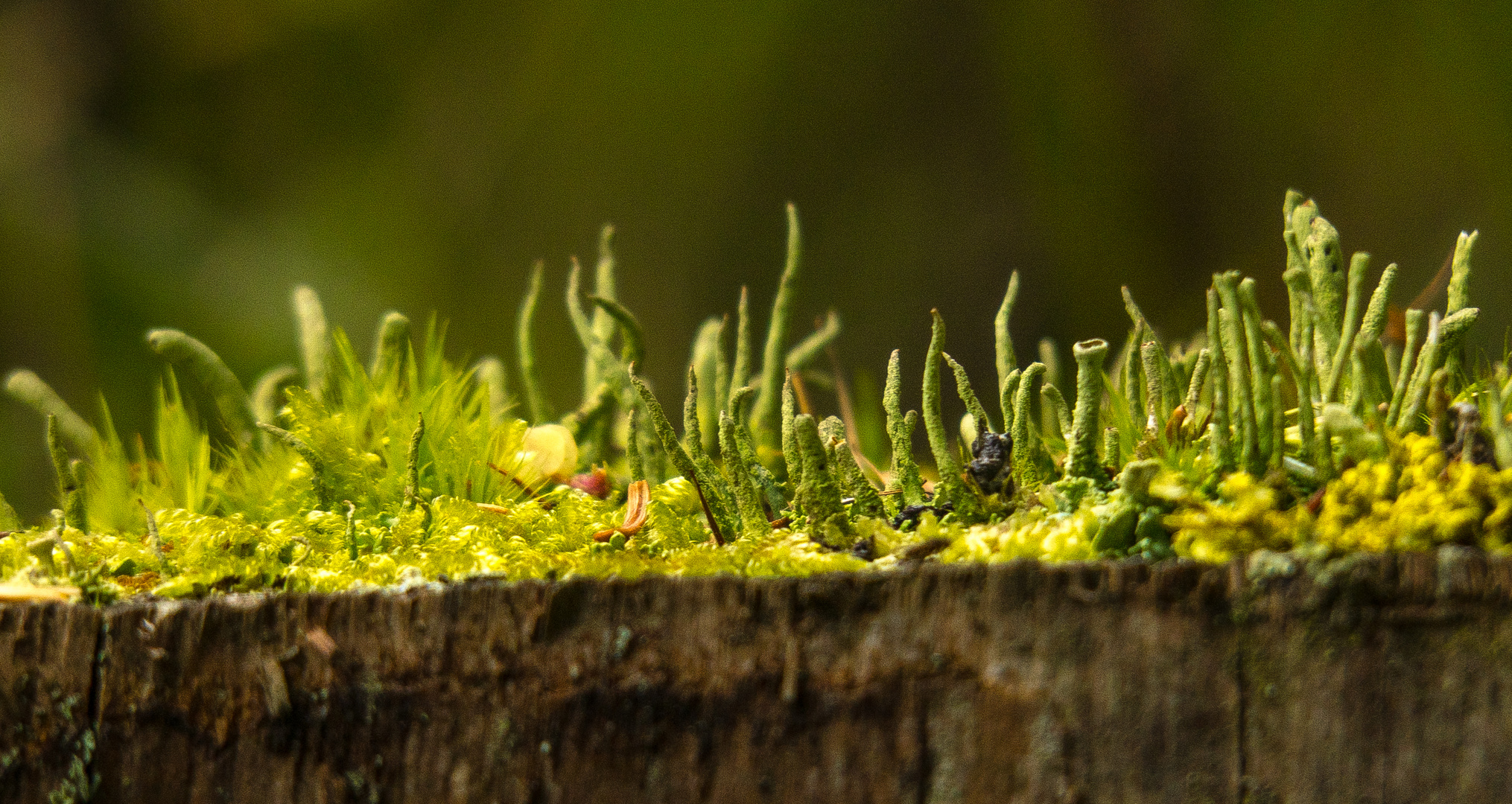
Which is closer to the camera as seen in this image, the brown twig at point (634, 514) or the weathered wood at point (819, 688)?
the weathered wood at point (819, 688)

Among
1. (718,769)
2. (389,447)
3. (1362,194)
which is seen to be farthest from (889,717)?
(1362,194)

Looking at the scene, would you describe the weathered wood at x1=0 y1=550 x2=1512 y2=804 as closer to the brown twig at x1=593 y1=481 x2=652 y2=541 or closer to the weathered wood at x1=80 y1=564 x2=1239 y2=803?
the weathered wood at x1=80 y1=564 x2=1239 y2=803

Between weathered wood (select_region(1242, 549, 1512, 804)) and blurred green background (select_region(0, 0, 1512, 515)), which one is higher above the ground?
blurred green background (select_region(0, 0, 1512, 515))

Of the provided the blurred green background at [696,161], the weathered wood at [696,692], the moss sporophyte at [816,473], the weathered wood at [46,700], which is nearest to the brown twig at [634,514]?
the moss sporophyte at [816,473]

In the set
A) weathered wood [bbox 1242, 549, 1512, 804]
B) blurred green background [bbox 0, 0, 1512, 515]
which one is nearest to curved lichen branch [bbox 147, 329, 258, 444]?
weathered wood [bbox 1242, 549, 1512, 804]

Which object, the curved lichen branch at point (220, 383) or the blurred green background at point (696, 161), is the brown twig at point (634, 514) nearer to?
the curved lichen branch at point (220, 383)

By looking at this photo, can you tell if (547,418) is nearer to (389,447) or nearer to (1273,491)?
(389,447)

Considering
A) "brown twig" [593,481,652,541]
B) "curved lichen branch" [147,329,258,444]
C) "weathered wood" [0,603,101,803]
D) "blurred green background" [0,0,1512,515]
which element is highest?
"blurred green background" [0,0,1512,515]
